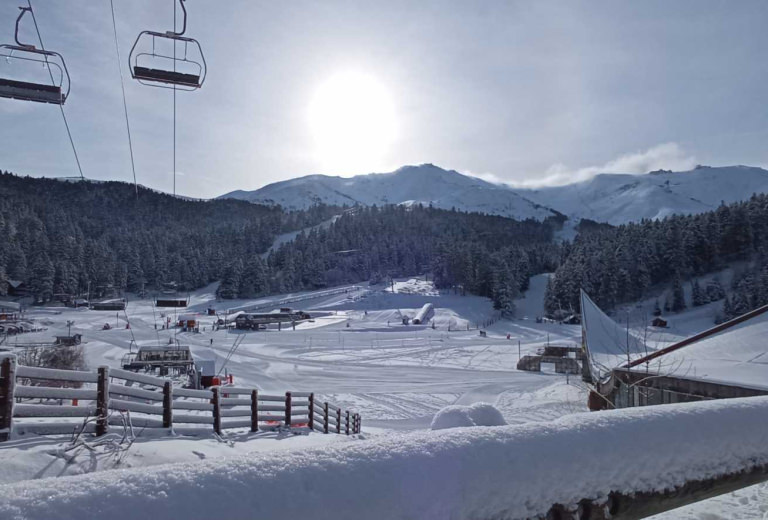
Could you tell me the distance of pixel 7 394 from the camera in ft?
17.1

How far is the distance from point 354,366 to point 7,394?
33714 millimetres

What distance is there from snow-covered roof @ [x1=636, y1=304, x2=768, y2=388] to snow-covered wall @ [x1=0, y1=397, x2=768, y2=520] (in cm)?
1070

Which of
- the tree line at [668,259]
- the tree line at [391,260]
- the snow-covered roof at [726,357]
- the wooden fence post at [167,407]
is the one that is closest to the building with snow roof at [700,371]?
the snow-covered roof at [726,357]

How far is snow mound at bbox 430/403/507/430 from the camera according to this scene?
148 inches

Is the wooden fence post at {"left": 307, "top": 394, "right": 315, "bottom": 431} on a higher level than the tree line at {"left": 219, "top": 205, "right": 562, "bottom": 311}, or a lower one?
lower

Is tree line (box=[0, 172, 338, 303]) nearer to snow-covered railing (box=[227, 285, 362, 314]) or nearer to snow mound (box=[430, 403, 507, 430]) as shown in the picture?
snow-covered railing (box=[227, 285, 362, 314])

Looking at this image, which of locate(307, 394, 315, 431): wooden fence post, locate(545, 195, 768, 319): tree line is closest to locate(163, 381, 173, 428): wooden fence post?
locate(307, 394, 315, 431): wooden fence post

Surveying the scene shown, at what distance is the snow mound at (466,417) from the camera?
3.75 metres

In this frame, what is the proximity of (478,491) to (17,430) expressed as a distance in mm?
6270

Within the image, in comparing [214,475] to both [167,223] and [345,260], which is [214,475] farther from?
[167,223]

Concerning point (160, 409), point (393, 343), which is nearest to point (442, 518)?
point (160, 409)

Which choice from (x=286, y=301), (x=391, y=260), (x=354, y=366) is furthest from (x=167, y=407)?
(x=391, y=260)

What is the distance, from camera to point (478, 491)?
1772 mm

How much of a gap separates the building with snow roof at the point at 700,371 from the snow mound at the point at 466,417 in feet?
24.3
